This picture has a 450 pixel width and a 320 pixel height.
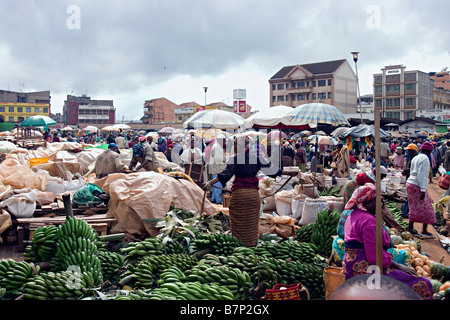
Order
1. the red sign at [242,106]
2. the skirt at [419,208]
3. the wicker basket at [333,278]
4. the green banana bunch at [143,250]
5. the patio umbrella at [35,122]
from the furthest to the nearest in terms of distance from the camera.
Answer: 1. the red sign at [242,106]
2. the patio umbrella at [35,122]
3. the skirt at [419,208]
4. the green banana bunch at [143,250]
5. the wicker basket at [333,278]

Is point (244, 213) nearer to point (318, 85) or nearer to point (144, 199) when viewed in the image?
point (144, 199)

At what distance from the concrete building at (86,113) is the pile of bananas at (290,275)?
75461 mm

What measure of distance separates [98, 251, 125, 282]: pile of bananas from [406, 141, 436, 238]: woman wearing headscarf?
5.51 meters

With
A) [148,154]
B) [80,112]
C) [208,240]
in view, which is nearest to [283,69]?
[80,112]

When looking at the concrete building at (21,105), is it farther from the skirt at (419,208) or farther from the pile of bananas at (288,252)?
the pile of bananas at (288,252)

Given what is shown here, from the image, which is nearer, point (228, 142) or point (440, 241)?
point (440, 241)

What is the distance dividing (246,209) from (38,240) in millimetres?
2736

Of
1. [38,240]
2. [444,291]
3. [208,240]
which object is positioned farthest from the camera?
[208,240]

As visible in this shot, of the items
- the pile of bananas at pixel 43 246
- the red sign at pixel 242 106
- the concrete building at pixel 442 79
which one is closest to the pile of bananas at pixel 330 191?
the pile of bananas at pixel 43 246

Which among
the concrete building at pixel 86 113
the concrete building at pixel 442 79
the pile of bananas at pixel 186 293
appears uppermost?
the concrete building at pixel 442 79

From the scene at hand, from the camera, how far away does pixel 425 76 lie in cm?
5731

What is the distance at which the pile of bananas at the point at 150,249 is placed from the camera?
4812 millimetres

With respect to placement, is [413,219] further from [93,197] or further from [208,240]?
[93,197]

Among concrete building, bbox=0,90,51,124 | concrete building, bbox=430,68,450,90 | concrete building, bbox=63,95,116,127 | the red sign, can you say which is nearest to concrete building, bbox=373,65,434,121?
concrete building, bbox=430,68,450,90
